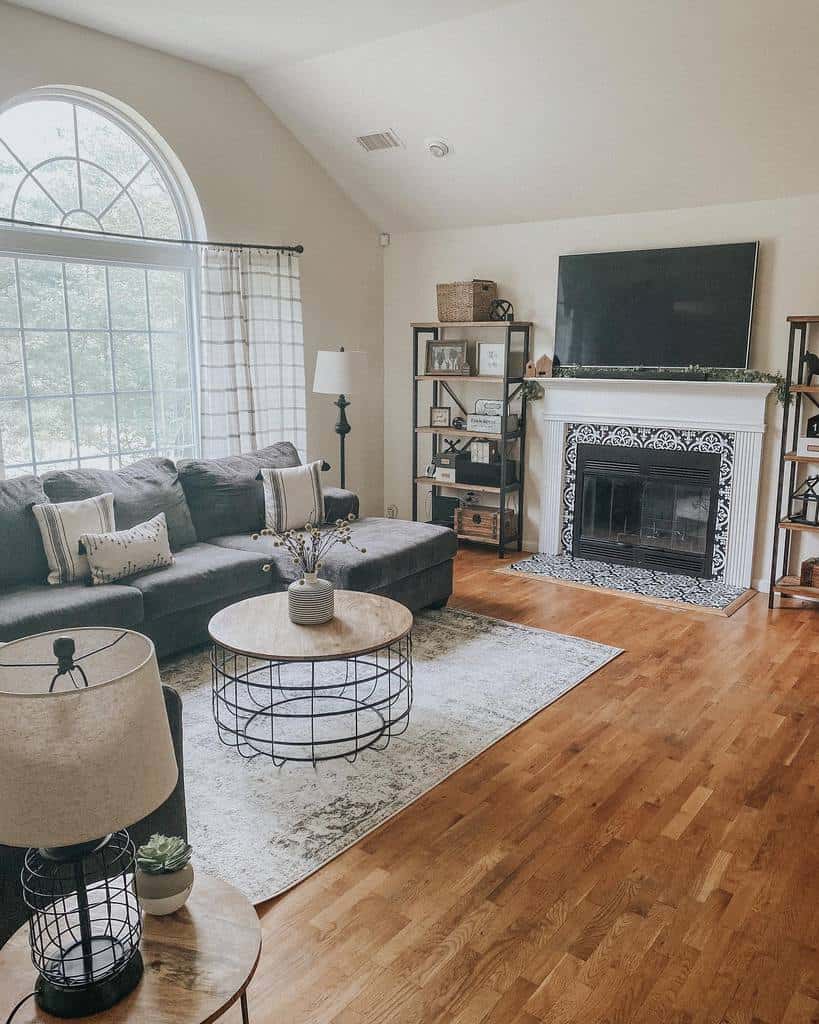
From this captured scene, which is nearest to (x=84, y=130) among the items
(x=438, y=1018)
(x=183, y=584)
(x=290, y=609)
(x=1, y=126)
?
(x=1, y=126)

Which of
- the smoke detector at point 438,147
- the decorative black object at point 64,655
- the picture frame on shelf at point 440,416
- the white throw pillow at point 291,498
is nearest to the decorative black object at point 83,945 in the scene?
the decorative black object at point 64,655

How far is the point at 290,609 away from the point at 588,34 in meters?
3.23

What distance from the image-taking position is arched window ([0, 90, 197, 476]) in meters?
4.45

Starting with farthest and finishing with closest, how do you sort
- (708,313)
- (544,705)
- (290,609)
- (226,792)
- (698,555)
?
(698,555), (708,313), (544,705), (290,609), (226,792)

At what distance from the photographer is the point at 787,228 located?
4.92m

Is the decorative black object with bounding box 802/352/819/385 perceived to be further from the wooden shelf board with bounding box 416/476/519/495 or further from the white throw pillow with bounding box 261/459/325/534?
the white throw pillow with bounding box 261/459/325/534

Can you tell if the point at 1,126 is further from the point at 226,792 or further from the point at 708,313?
the point at 708,313

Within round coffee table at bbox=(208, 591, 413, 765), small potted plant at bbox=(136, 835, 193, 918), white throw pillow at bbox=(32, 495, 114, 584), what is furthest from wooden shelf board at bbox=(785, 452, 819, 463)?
small potted plant at bbox=(136, 835, 193, 918)

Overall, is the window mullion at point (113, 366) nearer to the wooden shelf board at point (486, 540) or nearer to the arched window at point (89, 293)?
the arched window at point (89, 293)

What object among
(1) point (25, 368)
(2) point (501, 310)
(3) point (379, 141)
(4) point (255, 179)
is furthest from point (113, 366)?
(2) point (501, 310)

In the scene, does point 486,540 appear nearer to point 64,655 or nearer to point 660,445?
point 660,445

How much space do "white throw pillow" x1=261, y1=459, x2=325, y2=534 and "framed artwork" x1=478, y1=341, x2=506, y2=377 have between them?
1791 millimetres

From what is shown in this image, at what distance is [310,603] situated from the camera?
3.28 meters

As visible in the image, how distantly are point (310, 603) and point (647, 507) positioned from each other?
3.17m
